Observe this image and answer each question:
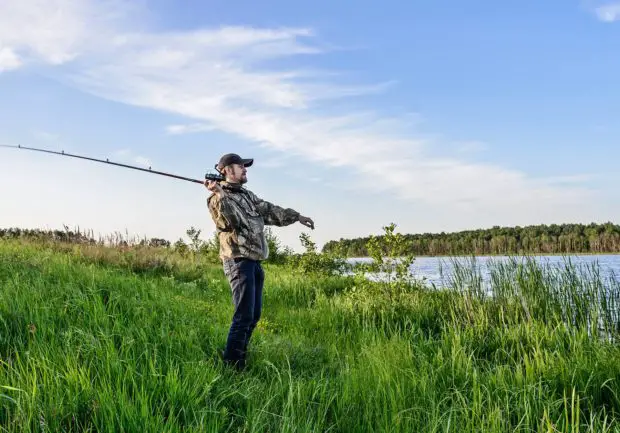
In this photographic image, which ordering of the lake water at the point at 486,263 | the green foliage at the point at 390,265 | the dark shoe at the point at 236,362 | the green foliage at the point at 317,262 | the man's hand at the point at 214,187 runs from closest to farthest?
the dark shoe at the point at 236,362, the man's hand at the point at 214,187, the lake water at the point at 486,263, the green foliage at the point at 390,265, the green foliage at the point at 317,262

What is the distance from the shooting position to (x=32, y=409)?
10.7ft

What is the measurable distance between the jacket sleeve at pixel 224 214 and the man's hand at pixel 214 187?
0.04 m

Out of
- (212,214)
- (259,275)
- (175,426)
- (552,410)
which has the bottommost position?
(552,410)

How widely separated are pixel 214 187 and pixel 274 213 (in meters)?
0.93

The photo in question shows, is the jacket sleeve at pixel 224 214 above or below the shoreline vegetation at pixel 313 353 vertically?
above

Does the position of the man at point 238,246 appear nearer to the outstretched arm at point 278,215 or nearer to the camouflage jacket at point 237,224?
the camouflage jacket at point 237,224

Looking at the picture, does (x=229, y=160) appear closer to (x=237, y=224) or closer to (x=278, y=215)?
(x=237, y=224)

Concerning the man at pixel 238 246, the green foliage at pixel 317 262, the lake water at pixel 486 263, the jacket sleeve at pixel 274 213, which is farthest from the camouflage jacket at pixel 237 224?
the green foliage at pixel 317 262

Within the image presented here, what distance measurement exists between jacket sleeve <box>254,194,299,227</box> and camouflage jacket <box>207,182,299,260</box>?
0.27 metres

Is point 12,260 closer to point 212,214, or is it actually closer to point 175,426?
point 212,214

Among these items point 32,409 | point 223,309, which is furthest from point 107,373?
point 223,309

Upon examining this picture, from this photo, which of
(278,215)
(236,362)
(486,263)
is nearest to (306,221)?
(278,215)

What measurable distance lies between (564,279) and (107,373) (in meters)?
7.33

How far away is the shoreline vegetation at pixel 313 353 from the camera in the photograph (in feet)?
11.9
